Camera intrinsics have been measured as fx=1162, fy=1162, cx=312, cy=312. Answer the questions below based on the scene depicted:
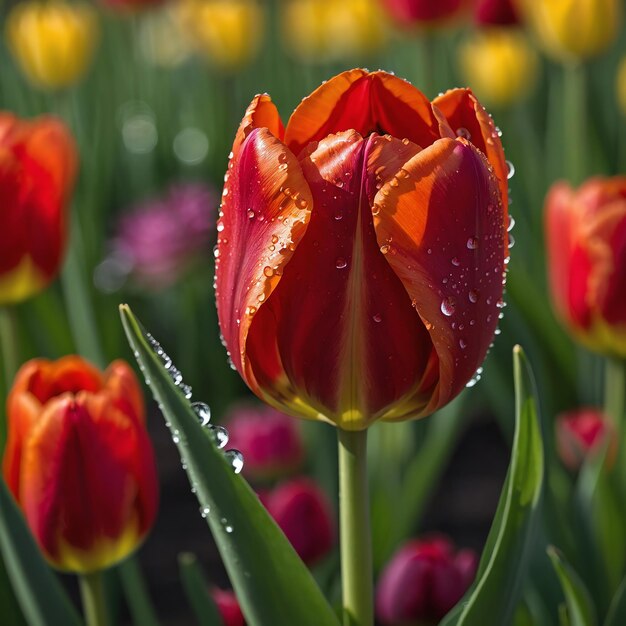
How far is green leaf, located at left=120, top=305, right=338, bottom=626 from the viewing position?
2.27 feet

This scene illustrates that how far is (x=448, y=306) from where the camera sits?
2.19ft

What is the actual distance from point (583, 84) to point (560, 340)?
1.66 feet

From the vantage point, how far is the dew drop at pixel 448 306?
667mm

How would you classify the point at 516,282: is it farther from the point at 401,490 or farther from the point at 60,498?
the point at 60,498

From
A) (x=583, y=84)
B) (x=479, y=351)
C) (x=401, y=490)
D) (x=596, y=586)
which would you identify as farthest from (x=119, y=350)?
(x=479, y=351)

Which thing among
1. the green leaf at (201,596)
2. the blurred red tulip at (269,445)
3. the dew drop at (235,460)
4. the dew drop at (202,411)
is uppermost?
the dew drop at (202,411)

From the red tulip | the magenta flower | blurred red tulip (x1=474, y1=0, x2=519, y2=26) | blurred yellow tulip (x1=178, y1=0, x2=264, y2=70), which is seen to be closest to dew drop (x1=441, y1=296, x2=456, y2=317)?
the magenta flower

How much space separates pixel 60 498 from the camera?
87 centimetres

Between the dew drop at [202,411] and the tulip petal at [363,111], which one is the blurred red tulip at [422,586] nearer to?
the dew drop at [202,411]

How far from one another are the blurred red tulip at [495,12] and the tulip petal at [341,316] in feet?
6.20

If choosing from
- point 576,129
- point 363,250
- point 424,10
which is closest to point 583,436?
point 363,250

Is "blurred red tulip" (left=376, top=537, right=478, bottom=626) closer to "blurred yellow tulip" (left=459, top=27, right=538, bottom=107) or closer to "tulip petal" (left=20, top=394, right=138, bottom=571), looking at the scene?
"tulip petal" (left=20, top=394, right=138, bottom=571)

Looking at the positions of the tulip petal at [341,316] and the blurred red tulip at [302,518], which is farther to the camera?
the blurred red tulip at [302,518]

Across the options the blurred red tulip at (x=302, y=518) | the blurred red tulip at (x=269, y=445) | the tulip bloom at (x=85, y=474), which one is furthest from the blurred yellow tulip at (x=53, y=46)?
the tulip bloom at (x=85, y=474)
